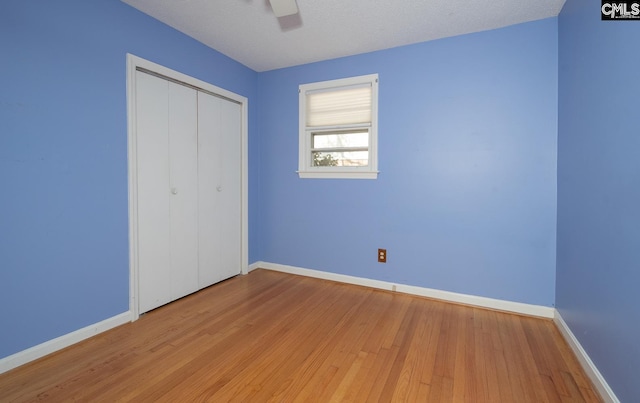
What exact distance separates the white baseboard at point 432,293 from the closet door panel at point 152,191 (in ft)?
4.09

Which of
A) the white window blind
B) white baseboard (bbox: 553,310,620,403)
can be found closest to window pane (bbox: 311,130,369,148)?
the white window blind

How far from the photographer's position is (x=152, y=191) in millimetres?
2441

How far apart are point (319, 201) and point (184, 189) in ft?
4.82

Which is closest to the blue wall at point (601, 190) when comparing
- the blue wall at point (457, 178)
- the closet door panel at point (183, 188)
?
the blue wall at point (457, 178)

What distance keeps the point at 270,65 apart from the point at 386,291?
299cm

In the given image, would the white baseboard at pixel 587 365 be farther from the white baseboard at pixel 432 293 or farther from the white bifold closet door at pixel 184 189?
the white bifold closet door at pixel 184 189

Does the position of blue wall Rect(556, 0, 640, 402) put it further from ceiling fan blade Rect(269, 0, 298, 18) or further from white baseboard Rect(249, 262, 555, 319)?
ceiling fan blade Rect(269, 0, 298, 18)

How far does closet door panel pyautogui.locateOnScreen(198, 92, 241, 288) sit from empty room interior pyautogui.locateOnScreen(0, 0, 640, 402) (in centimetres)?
3

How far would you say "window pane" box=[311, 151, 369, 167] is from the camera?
3.17m

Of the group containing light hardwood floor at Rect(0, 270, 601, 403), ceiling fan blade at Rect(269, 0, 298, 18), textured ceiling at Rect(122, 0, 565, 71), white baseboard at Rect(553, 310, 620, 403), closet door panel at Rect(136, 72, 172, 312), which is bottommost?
light hardwood floor at Rect(0, 270, 601, 403)

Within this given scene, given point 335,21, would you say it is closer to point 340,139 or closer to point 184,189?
point 340,139

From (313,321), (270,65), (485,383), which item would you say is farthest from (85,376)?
(270,65)

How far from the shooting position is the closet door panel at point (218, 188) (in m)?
2.94

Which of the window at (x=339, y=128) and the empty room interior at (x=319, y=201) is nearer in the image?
the empty room interior at (x=319, y=201)
